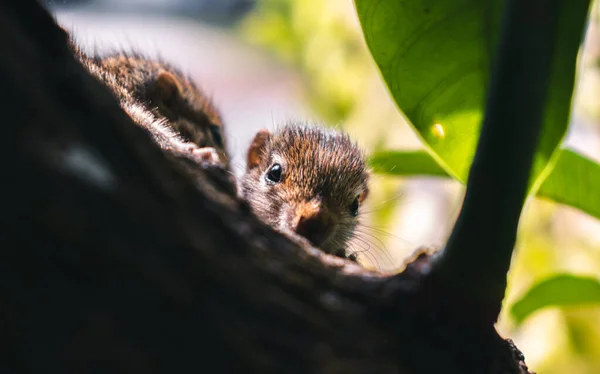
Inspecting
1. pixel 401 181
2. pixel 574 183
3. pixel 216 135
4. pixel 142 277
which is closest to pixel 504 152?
pixel 142 277

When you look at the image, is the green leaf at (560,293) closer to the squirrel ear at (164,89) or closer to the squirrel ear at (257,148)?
the squirrel ear at (257,148)

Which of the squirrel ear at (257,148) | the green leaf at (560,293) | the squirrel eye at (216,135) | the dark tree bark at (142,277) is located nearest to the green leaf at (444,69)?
the dark tree bark at (142,277)

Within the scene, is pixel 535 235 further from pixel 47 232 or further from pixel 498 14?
pixel 47 232

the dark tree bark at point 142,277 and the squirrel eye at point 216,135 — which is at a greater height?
the squirrel eye at point 216,135

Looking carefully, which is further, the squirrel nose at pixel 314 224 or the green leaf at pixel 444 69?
the squirrel nose at pixel 314 224

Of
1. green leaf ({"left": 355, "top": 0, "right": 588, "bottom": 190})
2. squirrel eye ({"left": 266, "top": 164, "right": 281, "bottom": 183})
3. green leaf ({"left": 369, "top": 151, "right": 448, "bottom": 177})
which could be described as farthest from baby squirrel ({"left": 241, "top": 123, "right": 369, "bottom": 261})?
green leaf ({"left": 355, "top": 0, "right": 588, "bottom": 190})

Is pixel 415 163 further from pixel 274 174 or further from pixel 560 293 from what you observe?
pixel 274 174

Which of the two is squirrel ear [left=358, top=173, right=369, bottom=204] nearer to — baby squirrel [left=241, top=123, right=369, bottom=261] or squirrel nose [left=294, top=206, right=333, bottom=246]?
baby squirrel [left=241, top=123, right=369, bottom=261]
